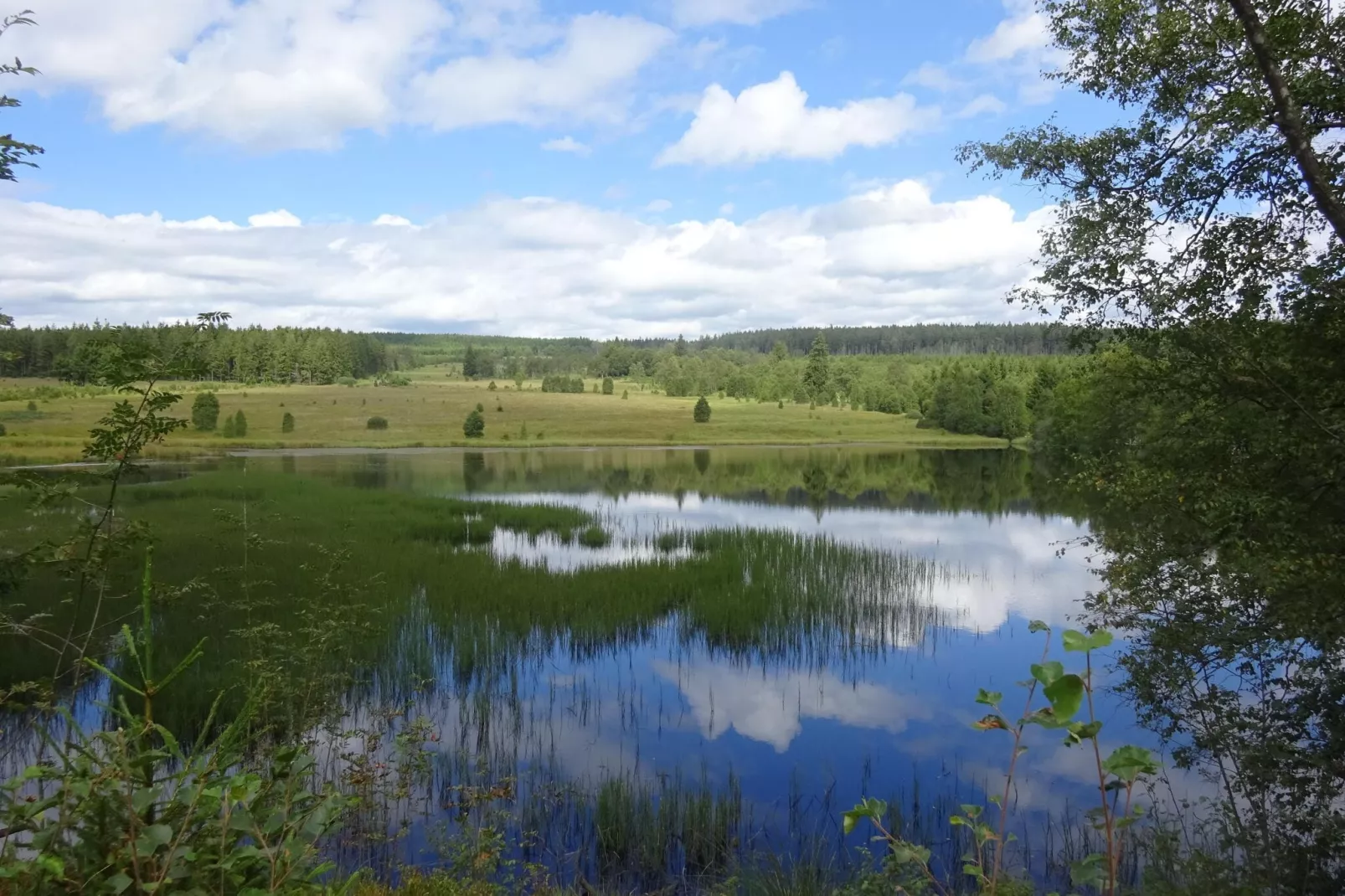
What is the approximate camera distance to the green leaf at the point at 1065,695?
1651 millimetres

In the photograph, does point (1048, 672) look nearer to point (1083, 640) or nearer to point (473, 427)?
point (1083, 640)

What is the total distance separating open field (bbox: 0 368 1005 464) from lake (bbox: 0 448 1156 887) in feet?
115

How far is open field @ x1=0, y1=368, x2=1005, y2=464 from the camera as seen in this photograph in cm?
5659

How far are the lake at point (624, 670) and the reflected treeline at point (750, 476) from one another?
30.6ft

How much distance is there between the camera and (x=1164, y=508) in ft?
26.3

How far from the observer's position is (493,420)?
2970 inches

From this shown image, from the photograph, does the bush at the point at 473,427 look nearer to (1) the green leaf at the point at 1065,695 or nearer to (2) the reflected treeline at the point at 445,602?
(2) the reflected treeline at the point at 445,602

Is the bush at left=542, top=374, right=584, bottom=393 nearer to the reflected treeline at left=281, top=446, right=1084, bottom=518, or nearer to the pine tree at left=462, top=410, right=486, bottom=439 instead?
the pine tree at left=462, top=410, right=486, bottom=439

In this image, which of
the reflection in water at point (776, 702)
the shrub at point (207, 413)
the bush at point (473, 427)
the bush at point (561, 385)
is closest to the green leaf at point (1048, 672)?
the reflection in water at point (776, 702)

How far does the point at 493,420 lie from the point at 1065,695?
7601 cm

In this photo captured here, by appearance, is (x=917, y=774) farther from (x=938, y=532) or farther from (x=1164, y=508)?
(x=938, y=532)

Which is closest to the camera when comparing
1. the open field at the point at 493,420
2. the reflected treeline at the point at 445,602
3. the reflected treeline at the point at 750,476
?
the reflected treeline at the point at 445,602

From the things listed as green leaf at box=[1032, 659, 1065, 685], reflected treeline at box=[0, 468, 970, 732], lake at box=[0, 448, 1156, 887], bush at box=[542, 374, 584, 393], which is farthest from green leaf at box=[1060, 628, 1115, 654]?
bush at box=[542, 374, 584, 393]

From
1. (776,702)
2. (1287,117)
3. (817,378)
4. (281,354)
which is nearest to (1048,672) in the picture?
(1287,117)
